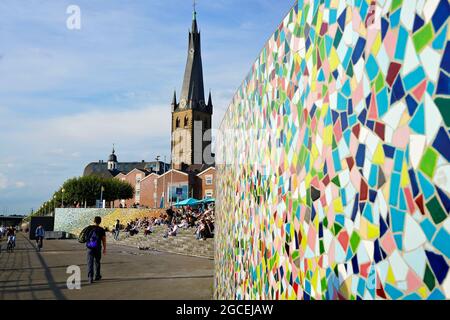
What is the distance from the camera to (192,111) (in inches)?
4252

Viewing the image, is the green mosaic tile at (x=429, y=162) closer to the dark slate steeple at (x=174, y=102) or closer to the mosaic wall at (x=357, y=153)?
the mosaic wall at (x=357, y=153)

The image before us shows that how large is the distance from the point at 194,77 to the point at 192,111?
8.65 metres

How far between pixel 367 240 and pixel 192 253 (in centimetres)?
1974

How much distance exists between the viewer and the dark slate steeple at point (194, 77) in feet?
353

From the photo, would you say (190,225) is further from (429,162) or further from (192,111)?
(192,111)

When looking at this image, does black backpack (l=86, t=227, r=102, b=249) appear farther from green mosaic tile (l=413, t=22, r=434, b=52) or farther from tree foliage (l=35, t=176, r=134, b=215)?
tree foliage (l=35, t=176, r=134, b=215)

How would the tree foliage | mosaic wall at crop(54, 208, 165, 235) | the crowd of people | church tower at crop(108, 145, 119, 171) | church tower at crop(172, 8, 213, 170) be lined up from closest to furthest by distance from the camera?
the crowd of people, mosaic wall at crop(54, 208, 165, 235), the tree foliage, church tower at crop(172, 8, 213, 170), church tower at crop(108, 145, 119, 171)

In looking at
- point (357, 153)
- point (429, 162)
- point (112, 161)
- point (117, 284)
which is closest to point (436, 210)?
point (429, 162)

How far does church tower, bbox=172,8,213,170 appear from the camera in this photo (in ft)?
351

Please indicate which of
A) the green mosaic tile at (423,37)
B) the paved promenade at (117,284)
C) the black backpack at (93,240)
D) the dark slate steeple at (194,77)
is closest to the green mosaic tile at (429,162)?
the green mosaic tile at (423,37)

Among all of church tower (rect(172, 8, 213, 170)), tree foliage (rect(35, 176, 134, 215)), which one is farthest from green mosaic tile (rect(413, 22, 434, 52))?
church tower (rect(172, 8, 213, 170))

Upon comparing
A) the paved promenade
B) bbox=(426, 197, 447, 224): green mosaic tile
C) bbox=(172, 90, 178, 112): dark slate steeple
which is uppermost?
bbox=(172, 90, 178, 112): dark slate steeple

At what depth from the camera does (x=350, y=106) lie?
2.62 metres
